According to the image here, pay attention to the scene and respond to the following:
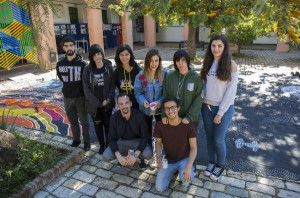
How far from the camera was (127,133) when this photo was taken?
11.3 ft

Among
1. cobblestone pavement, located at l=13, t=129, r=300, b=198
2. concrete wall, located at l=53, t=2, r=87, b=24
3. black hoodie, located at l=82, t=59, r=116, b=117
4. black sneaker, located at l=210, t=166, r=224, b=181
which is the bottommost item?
cobblestone pavement, located at l=13, t=129, r=300, b=198

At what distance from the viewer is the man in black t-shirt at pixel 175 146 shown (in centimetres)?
293

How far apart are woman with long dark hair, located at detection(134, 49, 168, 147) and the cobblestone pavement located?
0.99 meters

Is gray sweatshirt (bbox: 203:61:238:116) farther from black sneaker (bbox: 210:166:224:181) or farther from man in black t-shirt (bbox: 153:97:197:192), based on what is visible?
black sneaker (bbox: 210:166:224:181)

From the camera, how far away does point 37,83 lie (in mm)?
8930

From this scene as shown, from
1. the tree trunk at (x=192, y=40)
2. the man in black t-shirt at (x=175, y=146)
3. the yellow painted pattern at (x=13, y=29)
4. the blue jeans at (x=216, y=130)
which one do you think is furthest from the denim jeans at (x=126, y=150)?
the tree trunk at (x=192, y=40)

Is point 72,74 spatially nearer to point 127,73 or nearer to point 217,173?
point 127,73

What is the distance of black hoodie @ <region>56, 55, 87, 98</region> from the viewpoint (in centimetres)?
363

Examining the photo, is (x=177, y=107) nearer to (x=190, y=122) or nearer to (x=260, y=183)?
(x=190, y=122)

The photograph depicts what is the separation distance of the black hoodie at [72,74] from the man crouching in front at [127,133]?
813 millimetres

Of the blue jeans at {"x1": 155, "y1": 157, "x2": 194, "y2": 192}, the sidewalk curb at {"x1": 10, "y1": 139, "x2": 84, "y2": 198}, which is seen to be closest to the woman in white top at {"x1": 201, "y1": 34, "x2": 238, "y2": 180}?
the blue jeans at {"x1": 155, "y1": 157, "x2": 194, "y2": 192}

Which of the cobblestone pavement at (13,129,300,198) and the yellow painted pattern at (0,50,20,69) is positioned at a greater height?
the yellow painted pattern at (0,50,20,69)

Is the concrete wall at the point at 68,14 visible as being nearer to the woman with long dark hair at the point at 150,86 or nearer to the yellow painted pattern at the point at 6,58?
the yellow painted pattern at the point at 6,58

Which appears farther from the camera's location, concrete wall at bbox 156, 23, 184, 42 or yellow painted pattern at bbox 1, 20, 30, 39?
concrete wall at bbox 156, 23, 184, 42
